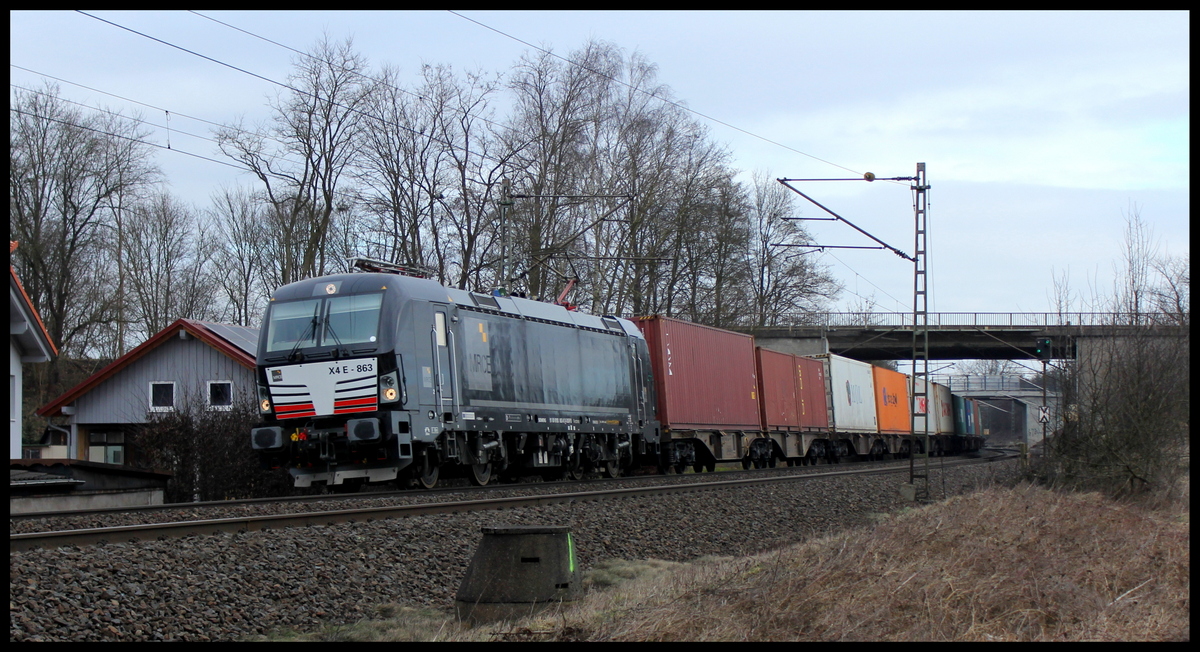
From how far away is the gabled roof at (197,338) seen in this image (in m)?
27.0

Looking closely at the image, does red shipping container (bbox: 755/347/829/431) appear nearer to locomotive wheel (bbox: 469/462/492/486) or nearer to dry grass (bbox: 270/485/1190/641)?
locomotive wheel (bbox: 469/462/492/486)

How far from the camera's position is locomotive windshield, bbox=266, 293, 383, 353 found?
49.4ft

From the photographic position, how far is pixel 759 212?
53.1m

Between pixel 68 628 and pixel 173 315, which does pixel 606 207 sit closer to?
pixel 173 315

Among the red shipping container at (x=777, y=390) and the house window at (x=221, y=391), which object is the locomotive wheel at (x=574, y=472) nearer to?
the red shipping container at (x=777, y=390)

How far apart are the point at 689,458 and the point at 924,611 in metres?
18.3

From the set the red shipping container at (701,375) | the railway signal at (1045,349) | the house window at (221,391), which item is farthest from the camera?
the house window at (221,391)

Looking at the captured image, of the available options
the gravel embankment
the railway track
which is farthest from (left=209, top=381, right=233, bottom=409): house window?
the gravel embankment

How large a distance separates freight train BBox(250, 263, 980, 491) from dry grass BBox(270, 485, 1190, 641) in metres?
6.22

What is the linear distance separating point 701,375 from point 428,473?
9.93 m

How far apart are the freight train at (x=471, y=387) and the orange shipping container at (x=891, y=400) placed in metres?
13.7

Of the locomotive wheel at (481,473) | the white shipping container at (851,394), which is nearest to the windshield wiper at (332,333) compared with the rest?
the locomotive wheel at (481,473)

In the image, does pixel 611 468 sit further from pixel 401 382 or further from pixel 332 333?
pixel 332 333

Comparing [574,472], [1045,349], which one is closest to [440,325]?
[574,472]
